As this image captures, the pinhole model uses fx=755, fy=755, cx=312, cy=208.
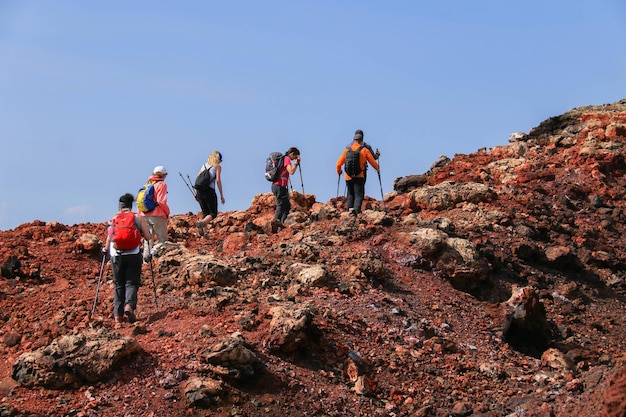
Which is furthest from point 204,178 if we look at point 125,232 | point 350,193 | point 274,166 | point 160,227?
point 125,232

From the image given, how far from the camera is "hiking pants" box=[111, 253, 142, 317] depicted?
11.2 meters

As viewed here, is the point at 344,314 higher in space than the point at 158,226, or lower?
lower

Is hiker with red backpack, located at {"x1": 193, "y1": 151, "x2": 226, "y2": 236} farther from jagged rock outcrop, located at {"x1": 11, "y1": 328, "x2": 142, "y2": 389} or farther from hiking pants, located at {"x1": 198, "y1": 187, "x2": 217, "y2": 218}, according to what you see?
jagged rock outcrop, located at {"x1": 11, "y1": 328, "x2": 142, "y2": 389}

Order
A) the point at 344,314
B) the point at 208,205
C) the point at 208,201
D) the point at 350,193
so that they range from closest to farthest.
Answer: the point at 344,314
the point at 350,193
the point at 208,201
the point at 208,205

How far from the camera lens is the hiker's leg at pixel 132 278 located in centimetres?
1117

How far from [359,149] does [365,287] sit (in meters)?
4.75

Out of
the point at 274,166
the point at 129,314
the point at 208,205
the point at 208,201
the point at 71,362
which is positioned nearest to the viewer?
the point at 71,362

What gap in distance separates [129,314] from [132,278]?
1.82ft

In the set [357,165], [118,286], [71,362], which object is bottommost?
[71,362]

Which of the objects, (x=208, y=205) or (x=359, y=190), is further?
(x=208, y=205)

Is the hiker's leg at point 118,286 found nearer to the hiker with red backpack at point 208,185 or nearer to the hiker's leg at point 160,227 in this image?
the hiker's leg at point 160,227

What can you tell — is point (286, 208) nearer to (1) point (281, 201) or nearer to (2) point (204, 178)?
(1) point (281, 201)

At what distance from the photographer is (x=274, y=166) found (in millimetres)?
16438

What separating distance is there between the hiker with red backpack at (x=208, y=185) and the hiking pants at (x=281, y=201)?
1311 mm
